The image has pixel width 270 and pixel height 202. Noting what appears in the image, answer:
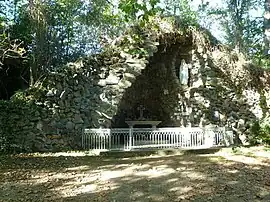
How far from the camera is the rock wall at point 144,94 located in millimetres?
9078

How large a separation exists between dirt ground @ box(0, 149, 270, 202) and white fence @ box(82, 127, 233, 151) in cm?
242

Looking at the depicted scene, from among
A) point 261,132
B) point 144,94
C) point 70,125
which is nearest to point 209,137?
point 261,132

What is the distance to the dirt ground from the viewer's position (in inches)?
169

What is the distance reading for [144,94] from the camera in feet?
40.8

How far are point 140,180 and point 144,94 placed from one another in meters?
7.55

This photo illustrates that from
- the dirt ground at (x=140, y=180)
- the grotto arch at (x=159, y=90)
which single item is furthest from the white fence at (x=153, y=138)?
the dirt ground at (x=140, y=180)

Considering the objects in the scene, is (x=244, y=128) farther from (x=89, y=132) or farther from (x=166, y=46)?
(x=89, y=132)

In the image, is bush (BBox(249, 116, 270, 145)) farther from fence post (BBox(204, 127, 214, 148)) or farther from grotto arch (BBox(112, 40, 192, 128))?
grotto arch (BBox(112, 40, 192, 128))

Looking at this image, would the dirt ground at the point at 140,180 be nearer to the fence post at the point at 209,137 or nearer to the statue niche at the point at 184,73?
the fence post at the point at 209,137

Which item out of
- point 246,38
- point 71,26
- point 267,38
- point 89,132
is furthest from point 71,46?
point 246,38

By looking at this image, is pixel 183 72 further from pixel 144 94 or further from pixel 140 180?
pixel 140 180

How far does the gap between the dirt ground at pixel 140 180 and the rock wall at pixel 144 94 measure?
88.5 inches

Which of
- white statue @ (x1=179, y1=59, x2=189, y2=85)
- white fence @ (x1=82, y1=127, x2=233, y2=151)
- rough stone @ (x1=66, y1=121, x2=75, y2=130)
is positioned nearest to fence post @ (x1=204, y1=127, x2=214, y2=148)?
white fence @ (x1=82, y1=127, x2=233, y2=151)

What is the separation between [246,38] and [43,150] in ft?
51.8
